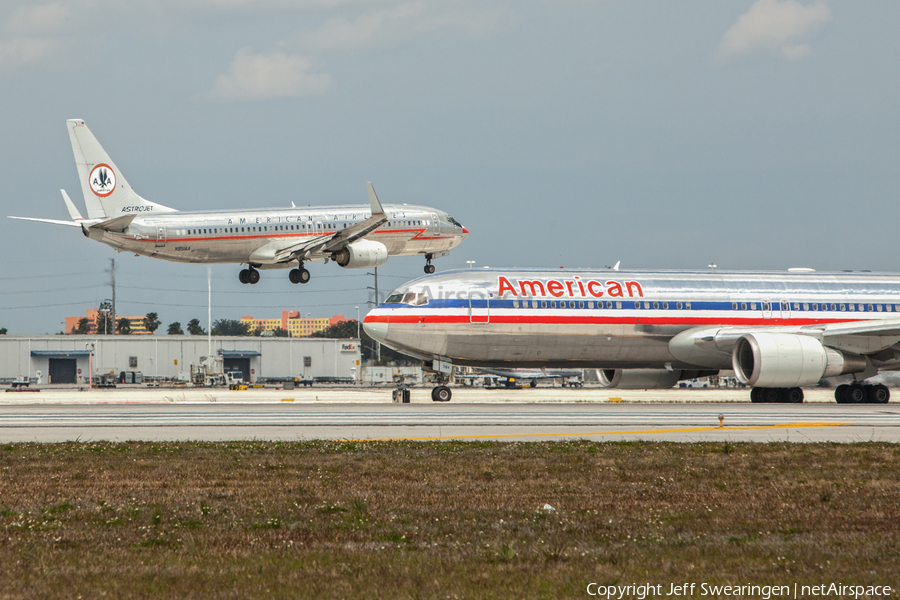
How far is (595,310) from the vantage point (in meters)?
35.8

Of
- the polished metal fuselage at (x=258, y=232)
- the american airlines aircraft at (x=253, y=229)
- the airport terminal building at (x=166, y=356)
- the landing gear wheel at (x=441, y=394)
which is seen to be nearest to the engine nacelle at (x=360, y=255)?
the american airlines aircraft at (x=253, y=229)

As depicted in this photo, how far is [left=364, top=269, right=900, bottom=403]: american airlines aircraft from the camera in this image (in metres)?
34.7

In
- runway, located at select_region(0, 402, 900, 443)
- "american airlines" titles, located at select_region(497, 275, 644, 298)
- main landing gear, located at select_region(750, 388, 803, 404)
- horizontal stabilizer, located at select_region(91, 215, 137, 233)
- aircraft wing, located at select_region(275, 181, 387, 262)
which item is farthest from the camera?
aircraft wing, located at select_region(275, 181, 387, 262)

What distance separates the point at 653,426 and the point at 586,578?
1647 centimetres

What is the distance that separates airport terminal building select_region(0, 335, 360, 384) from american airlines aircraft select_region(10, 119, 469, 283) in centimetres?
5431

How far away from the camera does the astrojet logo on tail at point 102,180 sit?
52.9 metres

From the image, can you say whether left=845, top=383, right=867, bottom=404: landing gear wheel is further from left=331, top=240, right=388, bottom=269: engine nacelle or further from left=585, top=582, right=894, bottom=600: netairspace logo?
left=585, top=582, right=894, bottom=600: netairspace logo

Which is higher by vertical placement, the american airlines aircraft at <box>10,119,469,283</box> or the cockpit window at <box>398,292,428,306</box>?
the american airlines aircraft at <box>10,119,469,283</box>

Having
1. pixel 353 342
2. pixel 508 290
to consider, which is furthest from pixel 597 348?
pixel 353 342

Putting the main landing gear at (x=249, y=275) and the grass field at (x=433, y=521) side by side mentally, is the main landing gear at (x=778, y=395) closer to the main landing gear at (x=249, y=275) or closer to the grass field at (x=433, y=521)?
the grass field at (x=433, y=521)

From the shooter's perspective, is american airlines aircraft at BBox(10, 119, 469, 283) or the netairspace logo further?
american airlines aircraft at BBox(10, 119, 469, 283)

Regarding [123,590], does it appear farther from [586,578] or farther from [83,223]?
[83,223]

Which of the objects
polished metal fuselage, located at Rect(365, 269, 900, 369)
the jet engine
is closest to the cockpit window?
polished metal fuselage, located at Rect(365, 269, 900, 369)

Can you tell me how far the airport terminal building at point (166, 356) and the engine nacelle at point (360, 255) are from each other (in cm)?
5741
